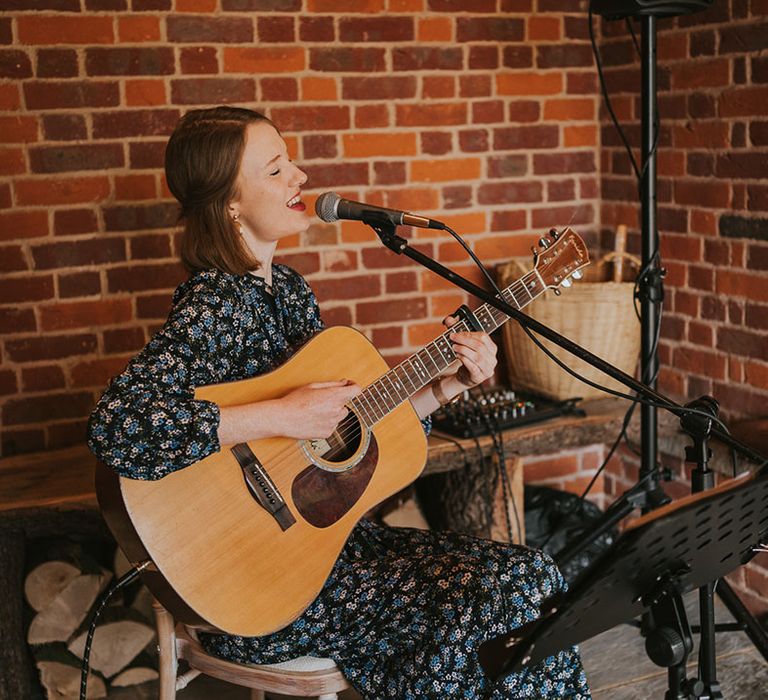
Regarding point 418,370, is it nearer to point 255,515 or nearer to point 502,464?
point 255,515

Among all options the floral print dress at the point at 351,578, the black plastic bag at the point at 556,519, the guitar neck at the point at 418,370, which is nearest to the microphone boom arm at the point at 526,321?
the guitar neck at the point at 418,370

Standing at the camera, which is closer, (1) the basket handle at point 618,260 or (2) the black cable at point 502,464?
(2) the black cable at point 502,464

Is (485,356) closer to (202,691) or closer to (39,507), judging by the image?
(39,507)

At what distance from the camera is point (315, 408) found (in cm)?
201

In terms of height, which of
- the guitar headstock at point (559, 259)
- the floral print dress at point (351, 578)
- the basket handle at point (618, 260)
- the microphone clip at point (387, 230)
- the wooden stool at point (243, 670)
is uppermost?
the microphone clip at point (387, 230)

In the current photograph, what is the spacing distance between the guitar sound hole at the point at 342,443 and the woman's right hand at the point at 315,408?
0.06 m

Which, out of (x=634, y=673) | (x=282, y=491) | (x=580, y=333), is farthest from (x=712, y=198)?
(x=282, y=491)

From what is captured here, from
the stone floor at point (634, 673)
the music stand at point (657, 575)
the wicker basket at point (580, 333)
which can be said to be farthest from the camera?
the wicker basket at point (580, 333)

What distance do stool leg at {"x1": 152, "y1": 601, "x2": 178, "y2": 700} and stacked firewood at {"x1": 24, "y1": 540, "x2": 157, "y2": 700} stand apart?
0.78m

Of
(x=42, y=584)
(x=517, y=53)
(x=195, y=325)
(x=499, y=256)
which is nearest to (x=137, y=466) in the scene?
(x=195, y=325)

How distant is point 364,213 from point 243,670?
90 centimetres

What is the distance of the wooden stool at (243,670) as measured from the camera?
1997 millimetres

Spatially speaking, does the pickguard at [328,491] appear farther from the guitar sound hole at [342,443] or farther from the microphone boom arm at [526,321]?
the microphone boom arm at [526,321]

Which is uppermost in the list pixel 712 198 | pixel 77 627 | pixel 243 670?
pixel 712 198
